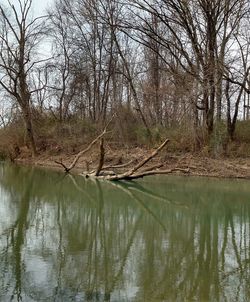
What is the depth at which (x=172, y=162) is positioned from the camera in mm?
24969

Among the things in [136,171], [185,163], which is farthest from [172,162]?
[136,171]

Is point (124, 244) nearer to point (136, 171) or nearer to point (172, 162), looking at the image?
point (136, 171)

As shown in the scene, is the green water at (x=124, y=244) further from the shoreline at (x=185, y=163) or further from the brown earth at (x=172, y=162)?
the brown earth at (x=172, y=162)

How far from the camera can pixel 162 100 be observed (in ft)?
→ 106

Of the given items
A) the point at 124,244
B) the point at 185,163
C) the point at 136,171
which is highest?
the point at 185,163

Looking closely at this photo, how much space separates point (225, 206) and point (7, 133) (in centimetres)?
2468

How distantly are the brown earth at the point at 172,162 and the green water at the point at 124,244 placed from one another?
518 centimetres

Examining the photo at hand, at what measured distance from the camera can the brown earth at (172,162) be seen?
73.5ft

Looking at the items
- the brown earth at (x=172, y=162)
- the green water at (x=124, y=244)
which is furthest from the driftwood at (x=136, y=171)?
the green water at (x=124, y=244)

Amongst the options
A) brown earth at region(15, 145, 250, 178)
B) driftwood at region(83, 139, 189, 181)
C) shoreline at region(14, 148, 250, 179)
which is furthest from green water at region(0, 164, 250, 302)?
brown earth at region(15, 145, 250, 178)

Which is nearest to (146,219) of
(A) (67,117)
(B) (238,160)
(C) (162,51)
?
(B) (238,160)

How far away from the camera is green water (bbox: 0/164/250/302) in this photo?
20.8 feet

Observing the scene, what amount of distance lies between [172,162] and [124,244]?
53.0 feet

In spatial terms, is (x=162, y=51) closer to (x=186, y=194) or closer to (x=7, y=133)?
(x=7, y=133)
